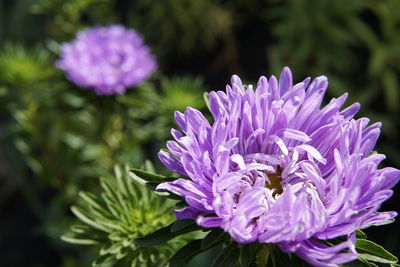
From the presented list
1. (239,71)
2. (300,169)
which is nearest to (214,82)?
(239,71)

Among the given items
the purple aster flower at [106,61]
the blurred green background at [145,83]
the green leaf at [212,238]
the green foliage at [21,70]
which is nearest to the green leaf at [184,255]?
the green leaf at [212,238]

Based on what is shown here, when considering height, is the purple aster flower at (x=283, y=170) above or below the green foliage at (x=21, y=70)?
below

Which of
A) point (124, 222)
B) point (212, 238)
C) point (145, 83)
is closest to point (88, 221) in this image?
point (124, 222)

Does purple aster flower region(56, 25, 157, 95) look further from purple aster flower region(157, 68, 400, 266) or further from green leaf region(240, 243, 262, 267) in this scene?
green leaf region(240, 243, 262, 267)

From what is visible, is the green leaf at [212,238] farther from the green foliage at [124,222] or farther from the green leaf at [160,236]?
the green foliage at [124,222]

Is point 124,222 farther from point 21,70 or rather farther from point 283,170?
point 21,70

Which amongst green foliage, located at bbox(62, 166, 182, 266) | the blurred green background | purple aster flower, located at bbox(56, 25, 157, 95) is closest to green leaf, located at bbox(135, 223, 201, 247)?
green foliage, located at bbox(62, 166, 182, 266)
